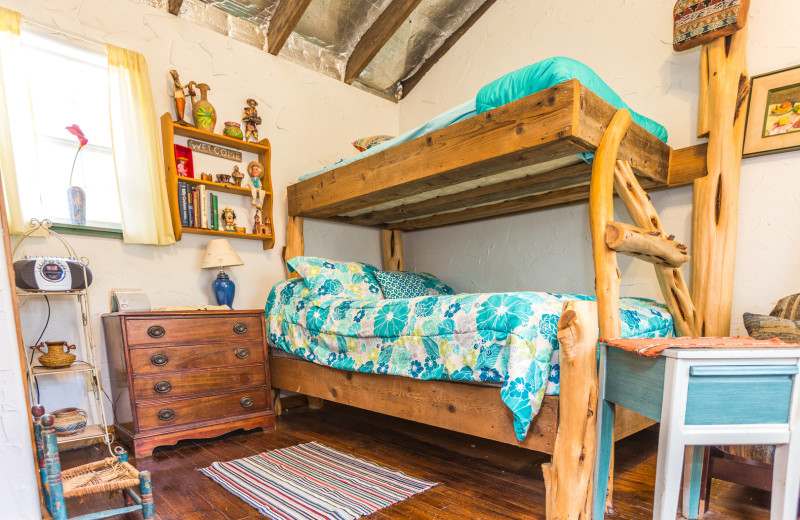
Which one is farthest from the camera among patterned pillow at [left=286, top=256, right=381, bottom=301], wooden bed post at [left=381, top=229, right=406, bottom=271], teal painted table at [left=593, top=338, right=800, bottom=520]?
wooden bed post at [left=381, top=229, right=406, bottom=271]

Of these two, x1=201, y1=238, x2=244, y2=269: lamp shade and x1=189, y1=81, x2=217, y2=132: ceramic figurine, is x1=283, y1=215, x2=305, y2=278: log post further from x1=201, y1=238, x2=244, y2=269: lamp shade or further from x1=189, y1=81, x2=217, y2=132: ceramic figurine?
x1=189, y1=81, x2=217, y2=132: ceramic figurine

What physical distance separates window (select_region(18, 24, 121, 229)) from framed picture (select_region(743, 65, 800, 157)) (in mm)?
3288

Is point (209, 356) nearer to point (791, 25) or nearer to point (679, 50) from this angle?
point (679, 50)

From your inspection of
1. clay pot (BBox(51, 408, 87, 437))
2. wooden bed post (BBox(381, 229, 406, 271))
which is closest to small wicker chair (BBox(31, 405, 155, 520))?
clay pot (BBox(51, 408, 87, 437))

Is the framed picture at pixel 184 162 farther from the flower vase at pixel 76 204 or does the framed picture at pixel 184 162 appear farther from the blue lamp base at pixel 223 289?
the blue lamp base at pixel 223 289

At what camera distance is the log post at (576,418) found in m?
1.20

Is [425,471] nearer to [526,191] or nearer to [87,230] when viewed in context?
[526,191]

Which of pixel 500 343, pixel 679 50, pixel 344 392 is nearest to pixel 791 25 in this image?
pixel 679 50

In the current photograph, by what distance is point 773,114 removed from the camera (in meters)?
1.91


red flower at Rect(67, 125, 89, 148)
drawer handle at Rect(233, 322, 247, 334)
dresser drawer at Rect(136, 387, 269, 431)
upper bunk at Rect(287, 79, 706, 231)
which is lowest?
dresser drawer at Rect(136, 387, 269, 431)

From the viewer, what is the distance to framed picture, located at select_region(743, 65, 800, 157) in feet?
6.11

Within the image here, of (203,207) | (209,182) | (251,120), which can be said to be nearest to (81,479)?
(203,207)

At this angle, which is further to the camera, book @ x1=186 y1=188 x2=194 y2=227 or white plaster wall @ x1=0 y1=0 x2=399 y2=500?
book @ x1=186 y1=188 x2=194 y2=227

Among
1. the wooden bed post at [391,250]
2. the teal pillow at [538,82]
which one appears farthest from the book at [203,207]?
the teal pillow at [538,82]
